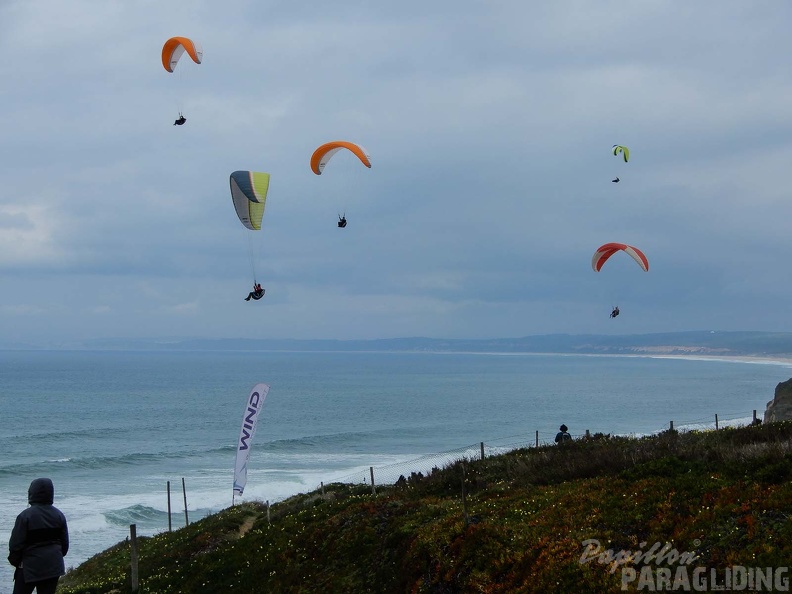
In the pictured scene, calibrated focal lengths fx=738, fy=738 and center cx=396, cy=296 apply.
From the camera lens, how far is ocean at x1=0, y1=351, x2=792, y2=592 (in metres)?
47.0

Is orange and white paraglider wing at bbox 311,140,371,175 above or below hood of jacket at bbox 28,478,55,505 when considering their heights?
above

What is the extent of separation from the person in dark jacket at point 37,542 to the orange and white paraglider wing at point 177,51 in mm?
20219

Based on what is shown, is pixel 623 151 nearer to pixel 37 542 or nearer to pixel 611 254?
pixel 611 254

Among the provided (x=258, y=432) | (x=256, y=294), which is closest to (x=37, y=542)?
(x=256, y=294)

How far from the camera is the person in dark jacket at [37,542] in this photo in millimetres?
8586

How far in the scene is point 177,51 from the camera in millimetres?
28938

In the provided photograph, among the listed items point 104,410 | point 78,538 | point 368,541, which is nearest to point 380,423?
point 104,410

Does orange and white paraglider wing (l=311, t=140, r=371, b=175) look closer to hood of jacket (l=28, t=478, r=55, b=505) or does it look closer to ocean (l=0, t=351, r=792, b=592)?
ocean (l=0, t=351, r=792, b=592)

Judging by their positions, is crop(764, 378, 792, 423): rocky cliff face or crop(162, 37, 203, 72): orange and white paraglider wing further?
crop(764, 378, 792, 423): rocky cliff face

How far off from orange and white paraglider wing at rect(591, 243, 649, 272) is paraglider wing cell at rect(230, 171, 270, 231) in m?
14.0

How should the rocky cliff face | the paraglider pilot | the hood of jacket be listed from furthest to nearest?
1. the rocky cliff face
2. the paraglider pilot
3. the hood of jacket

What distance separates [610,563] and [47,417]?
99692mm

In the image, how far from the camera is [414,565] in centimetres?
1464

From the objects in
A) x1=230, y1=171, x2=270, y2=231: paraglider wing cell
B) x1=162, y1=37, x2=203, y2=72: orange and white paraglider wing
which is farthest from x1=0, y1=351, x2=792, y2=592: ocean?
x1=162, y1=37, x2=203, y2=72: orange and white paraglider wing
